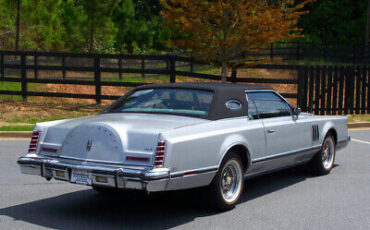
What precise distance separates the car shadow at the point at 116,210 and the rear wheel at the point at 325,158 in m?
1.23

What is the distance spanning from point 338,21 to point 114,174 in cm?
4717

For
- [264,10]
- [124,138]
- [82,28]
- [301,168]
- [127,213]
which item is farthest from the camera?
[82,28]

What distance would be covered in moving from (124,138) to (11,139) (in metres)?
8.12

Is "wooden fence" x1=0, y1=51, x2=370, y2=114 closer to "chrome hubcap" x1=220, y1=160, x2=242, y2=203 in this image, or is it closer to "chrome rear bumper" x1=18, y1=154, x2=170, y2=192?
"chrome hubcap" x1=220, y1=160, x2=242, y2=203

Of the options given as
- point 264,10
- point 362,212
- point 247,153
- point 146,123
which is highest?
point 264,10

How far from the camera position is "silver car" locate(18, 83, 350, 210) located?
219 inches

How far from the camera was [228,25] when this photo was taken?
59.6ft

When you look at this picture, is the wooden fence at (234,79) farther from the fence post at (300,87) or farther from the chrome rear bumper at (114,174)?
the chrome rear bumper at (114,174)

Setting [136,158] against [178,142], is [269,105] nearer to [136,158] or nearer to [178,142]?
[178,142]

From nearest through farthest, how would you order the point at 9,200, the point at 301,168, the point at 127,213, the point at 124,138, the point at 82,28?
1. the point at 124,138
2. the point at 127,213
3. the point at 9,200
4. the point at 301,168
5. the point at 82,28

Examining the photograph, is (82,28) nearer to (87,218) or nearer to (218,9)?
(218,9)

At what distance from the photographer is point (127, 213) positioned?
20.6 feet

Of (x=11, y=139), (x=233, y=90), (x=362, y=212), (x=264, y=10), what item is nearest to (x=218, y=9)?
(x=264, y=10)

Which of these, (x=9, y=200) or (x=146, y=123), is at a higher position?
(x=146, y=123)
